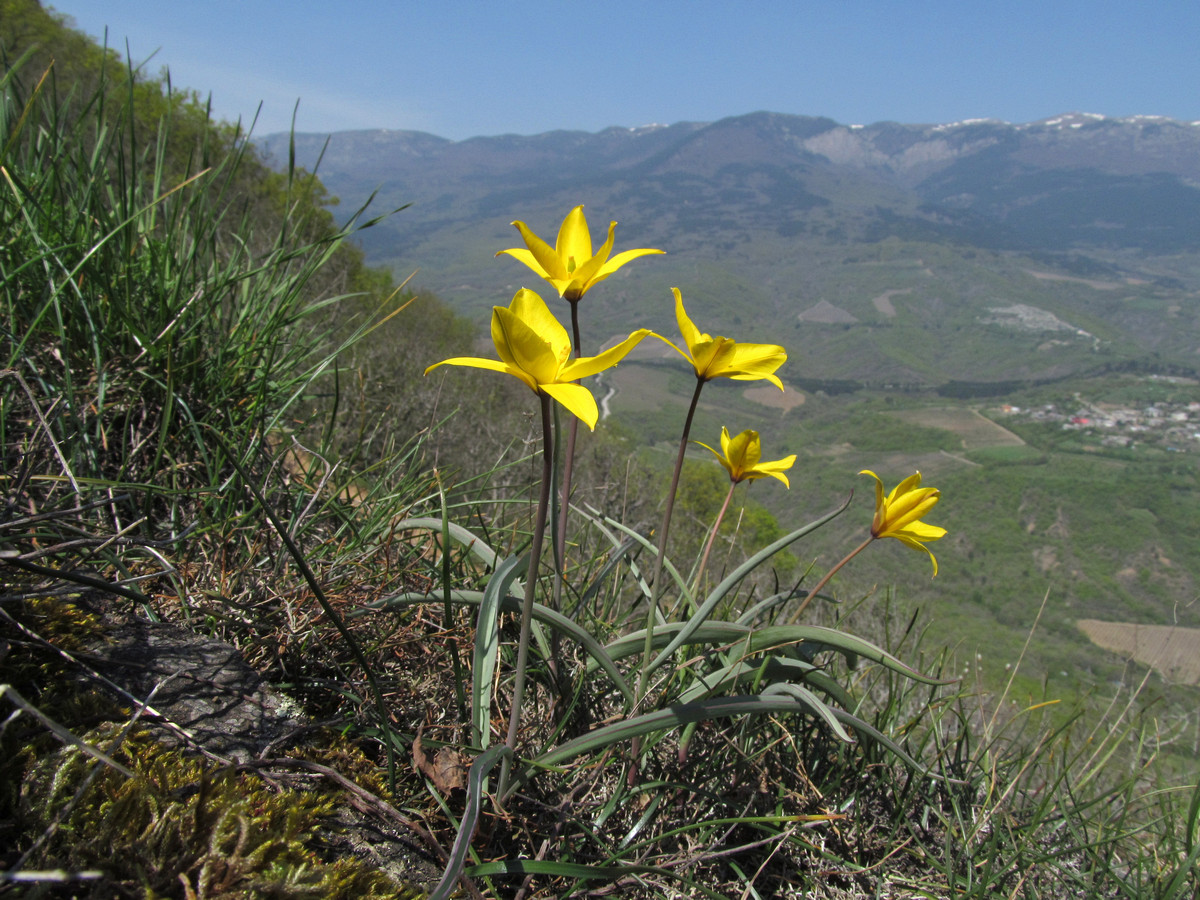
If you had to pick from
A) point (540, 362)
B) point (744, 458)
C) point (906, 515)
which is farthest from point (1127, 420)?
point (540, 362)

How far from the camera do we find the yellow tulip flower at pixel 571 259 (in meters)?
1.23

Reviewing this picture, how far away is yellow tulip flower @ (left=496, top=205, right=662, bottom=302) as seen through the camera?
4.04ft

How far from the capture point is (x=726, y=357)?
50.1 inches

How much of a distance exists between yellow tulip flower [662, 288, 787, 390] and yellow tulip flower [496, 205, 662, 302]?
0.54ft

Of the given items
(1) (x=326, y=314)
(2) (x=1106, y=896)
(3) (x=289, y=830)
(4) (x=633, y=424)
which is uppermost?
(1) (x=326, y=314)

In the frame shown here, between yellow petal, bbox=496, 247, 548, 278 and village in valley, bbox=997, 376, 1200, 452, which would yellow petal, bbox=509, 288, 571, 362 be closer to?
yellow petal, bbox=496, 247, 548, 278

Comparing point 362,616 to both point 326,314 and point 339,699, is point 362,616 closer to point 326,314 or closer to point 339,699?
point 339,699

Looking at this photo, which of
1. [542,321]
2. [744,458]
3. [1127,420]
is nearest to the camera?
[542,321]

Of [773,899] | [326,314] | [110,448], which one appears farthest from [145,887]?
[326,314]

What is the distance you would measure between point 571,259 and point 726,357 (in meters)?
0.42

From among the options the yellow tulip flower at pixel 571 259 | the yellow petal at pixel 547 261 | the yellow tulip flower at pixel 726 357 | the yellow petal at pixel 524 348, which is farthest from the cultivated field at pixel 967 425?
the yellow petal at pixel 524 348

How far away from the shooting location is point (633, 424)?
74.3m

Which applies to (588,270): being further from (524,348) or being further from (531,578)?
(531,578)

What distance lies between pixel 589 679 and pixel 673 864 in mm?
418
